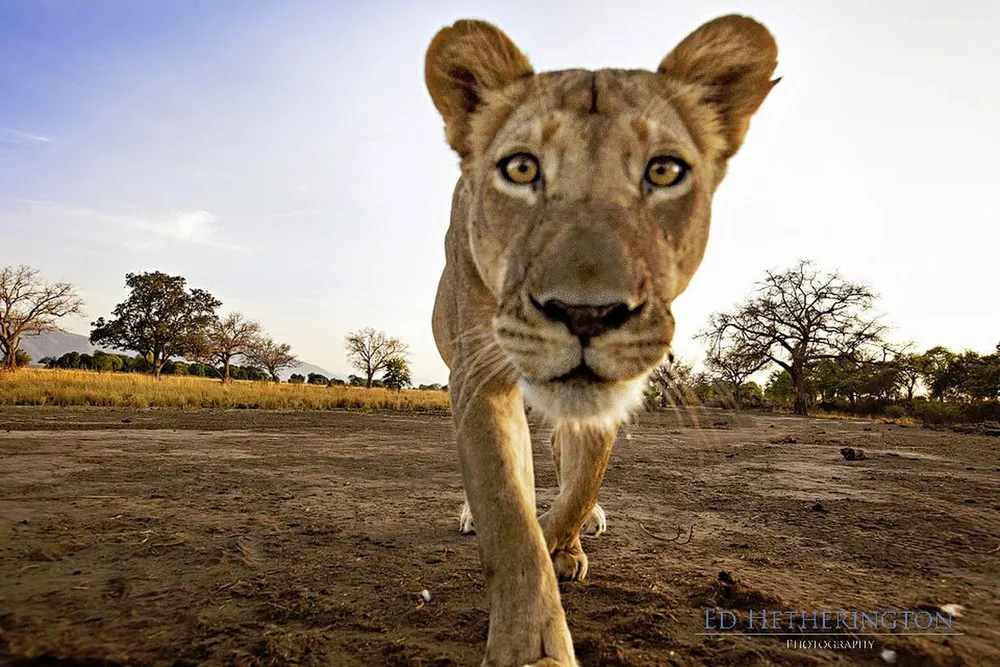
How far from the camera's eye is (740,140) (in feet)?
9.95

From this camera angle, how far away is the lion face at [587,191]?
190 centimetres

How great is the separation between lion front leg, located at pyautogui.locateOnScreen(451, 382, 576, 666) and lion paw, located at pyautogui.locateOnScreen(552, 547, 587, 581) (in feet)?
2.65

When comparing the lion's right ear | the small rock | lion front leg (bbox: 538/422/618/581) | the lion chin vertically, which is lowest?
the small rock

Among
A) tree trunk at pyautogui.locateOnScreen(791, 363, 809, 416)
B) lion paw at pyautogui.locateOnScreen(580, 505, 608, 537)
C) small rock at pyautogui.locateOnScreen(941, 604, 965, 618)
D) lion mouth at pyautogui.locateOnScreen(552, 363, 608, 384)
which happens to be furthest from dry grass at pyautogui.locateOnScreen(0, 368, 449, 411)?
tree trunk at pyautogui.locateOnScreen(791, 363, 809, 416)

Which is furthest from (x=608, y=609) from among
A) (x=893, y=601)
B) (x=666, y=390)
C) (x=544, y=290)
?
(x=544, y=290)

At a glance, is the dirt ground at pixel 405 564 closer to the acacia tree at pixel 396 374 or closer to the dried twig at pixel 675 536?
the dried twig at pixel 675 536

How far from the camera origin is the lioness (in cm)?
190

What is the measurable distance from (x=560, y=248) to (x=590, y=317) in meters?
0.32

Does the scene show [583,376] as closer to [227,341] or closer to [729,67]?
[729,67]

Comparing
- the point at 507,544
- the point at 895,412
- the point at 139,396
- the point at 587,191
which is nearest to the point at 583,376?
the point at 507,544

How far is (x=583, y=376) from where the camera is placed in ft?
6.28

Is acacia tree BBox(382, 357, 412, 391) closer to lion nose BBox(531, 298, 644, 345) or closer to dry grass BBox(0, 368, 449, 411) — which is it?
dry grass BBox(0, 368, 449, 411)

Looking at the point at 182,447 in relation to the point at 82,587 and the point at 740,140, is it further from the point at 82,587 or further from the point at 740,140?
the point at 740,140

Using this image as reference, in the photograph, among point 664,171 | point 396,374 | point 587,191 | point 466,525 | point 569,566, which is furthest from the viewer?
point 396,374
